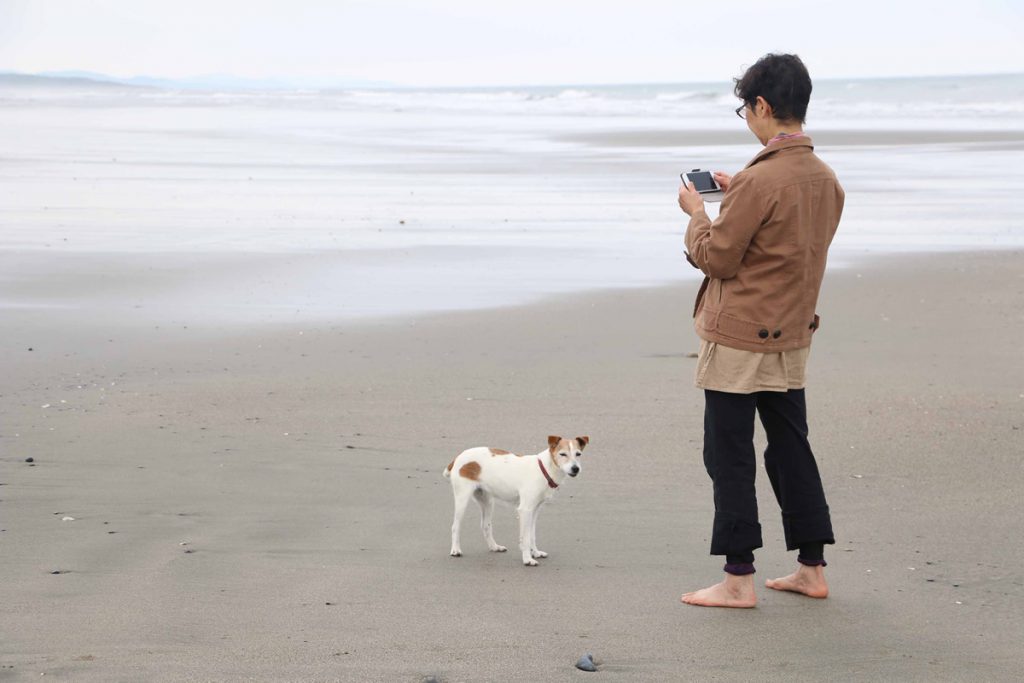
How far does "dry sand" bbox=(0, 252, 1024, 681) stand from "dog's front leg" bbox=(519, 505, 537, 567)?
47mm

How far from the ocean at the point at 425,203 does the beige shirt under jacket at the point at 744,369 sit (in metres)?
6.35

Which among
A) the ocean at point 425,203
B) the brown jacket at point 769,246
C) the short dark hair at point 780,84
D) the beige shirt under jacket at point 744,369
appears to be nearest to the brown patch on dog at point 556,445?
the beige shirt under jacket at point 744,369

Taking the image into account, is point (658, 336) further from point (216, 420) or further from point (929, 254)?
point (929, 254)

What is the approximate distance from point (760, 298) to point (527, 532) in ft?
4.46

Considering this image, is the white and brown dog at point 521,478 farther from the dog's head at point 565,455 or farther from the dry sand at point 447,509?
the dry sand at point 447,509

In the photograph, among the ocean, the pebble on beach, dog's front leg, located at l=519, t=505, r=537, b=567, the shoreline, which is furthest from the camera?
the ocean

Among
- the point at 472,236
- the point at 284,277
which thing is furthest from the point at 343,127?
the point at 284,277

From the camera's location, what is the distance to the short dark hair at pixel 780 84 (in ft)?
13.6

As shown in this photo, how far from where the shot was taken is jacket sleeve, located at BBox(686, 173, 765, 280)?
4105 mm

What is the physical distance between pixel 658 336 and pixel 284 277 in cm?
411

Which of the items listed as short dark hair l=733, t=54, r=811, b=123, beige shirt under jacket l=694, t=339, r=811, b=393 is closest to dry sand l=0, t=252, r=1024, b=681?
beige shirt under jacket l=694, t=339, r=811, b=393

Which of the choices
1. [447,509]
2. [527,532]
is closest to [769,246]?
[527,532]

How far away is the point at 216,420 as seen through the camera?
23.4 ft

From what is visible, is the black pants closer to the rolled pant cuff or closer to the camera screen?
the rolled pant cuff
